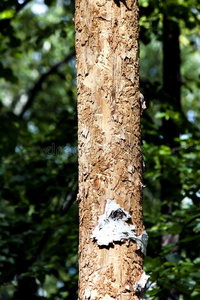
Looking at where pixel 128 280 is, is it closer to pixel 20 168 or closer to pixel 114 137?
pixel 114 137

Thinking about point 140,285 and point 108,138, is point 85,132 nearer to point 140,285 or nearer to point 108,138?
point 108,138

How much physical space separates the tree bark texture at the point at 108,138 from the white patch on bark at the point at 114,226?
0.06 ft

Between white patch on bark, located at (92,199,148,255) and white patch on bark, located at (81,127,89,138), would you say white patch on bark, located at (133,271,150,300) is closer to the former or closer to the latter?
white patch on bark, located at (92,199,148,255)

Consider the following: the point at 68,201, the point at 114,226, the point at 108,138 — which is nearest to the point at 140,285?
the point at 114,226

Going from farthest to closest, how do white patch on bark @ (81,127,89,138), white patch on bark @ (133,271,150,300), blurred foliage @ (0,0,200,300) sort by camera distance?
blurred foliage @ (0,0,200,300), white patch on bark @ (81,127,89,138), white patch on bark @ (133,271,150,300)

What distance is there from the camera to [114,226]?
5.90 feet

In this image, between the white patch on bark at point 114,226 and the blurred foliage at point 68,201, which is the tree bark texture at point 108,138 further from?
the blurred foliage at point 68,201

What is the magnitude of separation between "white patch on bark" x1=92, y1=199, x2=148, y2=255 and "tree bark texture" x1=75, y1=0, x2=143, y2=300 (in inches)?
0.8

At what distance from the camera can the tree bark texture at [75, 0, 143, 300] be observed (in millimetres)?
1751

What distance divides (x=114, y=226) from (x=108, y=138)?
334 mm

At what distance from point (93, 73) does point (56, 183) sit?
2.74 meters

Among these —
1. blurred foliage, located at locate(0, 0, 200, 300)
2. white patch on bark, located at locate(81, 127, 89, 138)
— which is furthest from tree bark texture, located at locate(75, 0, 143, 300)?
blurred foliage, located at locate(0, 0, 200, 300)

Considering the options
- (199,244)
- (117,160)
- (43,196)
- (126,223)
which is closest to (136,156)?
(117,160)

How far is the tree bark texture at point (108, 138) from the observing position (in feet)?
5.74
